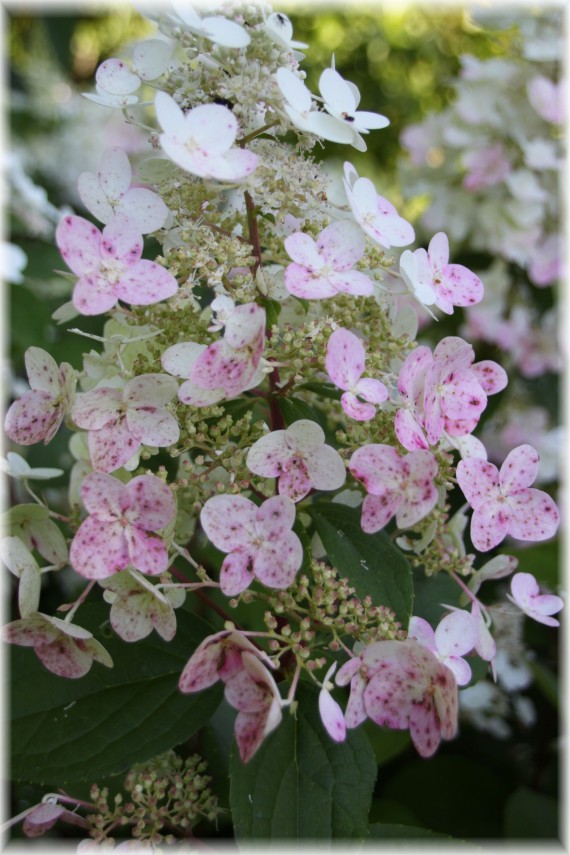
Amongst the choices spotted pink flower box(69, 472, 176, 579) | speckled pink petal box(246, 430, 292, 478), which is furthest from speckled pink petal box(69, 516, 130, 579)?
speckled pink petal box(246, 430, 292, 478)

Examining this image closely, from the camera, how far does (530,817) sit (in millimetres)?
1104

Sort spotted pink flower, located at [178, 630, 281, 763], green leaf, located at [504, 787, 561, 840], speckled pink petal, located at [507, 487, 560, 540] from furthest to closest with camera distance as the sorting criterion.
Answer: green leaf, located at [504, 787, 561, 840] → speckled pink petal, located at [507, 487, 560, 540] → spotted pink flower, located at [178, 630, 281, 763]

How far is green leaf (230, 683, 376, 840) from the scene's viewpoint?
0.61 meters

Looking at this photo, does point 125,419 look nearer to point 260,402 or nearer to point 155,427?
point 155,427

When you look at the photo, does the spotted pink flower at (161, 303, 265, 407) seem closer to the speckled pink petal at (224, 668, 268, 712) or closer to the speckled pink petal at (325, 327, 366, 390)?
the speckled pink petal at (325, 327, 366, 390)

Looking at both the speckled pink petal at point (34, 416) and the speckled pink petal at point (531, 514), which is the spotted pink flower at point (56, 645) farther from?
the speckled pink petal at point (531, 514)

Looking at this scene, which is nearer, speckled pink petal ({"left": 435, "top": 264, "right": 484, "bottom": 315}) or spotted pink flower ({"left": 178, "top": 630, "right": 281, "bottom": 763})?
spotted pink flower ({"left": 178, "top": 630, "right": 281, "bottom": 763})

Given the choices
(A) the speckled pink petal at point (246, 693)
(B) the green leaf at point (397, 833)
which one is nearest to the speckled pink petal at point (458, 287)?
(A) the speckled pink petal at point (246, 693)

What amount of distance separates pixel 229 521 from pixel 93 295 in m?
0.18

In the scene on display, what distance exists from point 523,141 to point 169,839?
120 cm

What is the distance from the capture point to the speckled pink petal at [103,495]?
1.89ft

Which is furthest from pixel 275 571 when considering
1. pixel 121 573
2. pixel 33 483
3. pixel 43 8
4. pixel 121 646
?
pixel 43 8

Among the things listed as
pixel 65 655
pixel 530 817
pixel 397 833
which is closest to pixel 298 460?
pixel 65 655

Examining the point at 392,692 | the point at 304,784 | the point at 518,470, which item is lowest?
the point at 304,784
